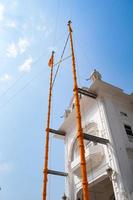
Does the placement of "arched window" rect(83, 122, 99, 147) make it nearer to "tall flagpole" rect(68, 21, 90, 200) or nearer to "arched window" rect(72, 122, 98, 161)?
"arched window" rect(72, 122, 98, 161)

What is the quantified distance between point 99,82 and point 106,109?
264 centimetres

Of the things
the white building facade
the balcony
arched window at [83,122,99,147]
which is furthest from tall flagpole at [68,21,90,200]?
arched window at [83,122,99,147]

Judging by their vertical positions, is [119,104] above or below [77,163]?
above

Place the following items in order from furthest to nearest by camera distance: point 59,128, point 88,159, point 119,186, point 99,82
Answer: point 59,128, point 99,82, point 88,159, point 119,186

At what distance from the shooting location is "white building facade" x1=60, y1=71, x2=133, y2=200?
14813 millimetres

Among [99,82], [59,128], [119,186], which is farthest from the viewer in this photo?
[59,128]

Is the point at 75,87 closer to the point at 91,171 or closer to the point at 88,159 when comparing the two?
the point at 88,159

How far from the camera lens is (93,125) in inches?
762

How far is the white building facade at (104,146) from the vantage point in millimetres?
14813

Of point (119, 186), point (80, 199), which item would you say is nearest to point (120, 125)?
point (119, 186)

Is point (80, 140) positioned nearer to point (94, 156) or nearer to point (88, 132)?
point (94, 156)

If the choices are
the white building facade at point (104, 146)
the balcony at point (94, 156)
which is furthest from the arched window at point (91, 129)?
the balcony at point (94, 156)

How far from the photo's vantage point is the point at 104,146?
16562mm

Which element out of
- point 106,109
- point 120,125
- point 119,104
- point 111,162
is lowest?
point 111,162
